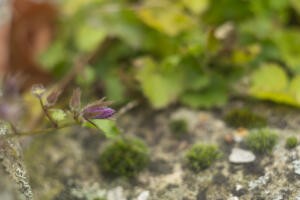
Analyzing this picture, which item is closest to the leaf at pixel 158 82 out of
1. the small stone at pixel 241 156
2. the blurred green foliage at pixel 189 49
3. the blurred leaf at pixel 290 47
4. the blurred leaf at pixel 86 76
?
the blurred green foliage at pixel 189 49

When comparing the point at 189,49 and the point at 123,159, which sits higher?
the point at 189,49

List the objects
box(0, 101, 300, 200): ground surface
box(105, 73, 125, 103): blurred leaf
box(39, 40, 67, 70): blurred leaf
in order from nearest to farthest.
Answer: box(0, 101, 300, 200): ground surface → box(105, 73, 125, 103): blurred leaf → box(39, 40, 67, 70): blurred leaf

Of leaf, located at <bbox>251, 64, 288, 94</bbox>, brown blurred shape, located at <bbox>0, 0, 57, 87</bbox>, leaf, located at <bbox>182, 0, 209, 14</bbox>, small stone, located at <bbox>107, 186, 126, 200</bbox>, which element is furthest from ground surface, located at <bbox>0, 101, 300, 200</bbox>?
brown blurred shape, located at <bbox>0, 0, 57, 87</bbox>

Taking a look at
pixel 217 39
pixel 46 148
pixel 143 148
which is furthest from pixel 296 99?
pixel 46 148

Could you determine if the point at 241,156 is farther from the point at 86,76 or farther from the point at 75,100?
the point at 86,76

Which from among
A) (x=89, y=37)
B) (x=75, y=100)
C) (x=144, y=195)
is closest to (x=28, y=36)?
(x=89, y=37)

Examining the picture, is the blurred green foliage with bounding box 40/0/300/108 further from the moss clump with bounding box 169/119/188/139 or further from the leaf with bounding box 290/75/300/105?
the moss clump with bounding box 169/119/188/139
